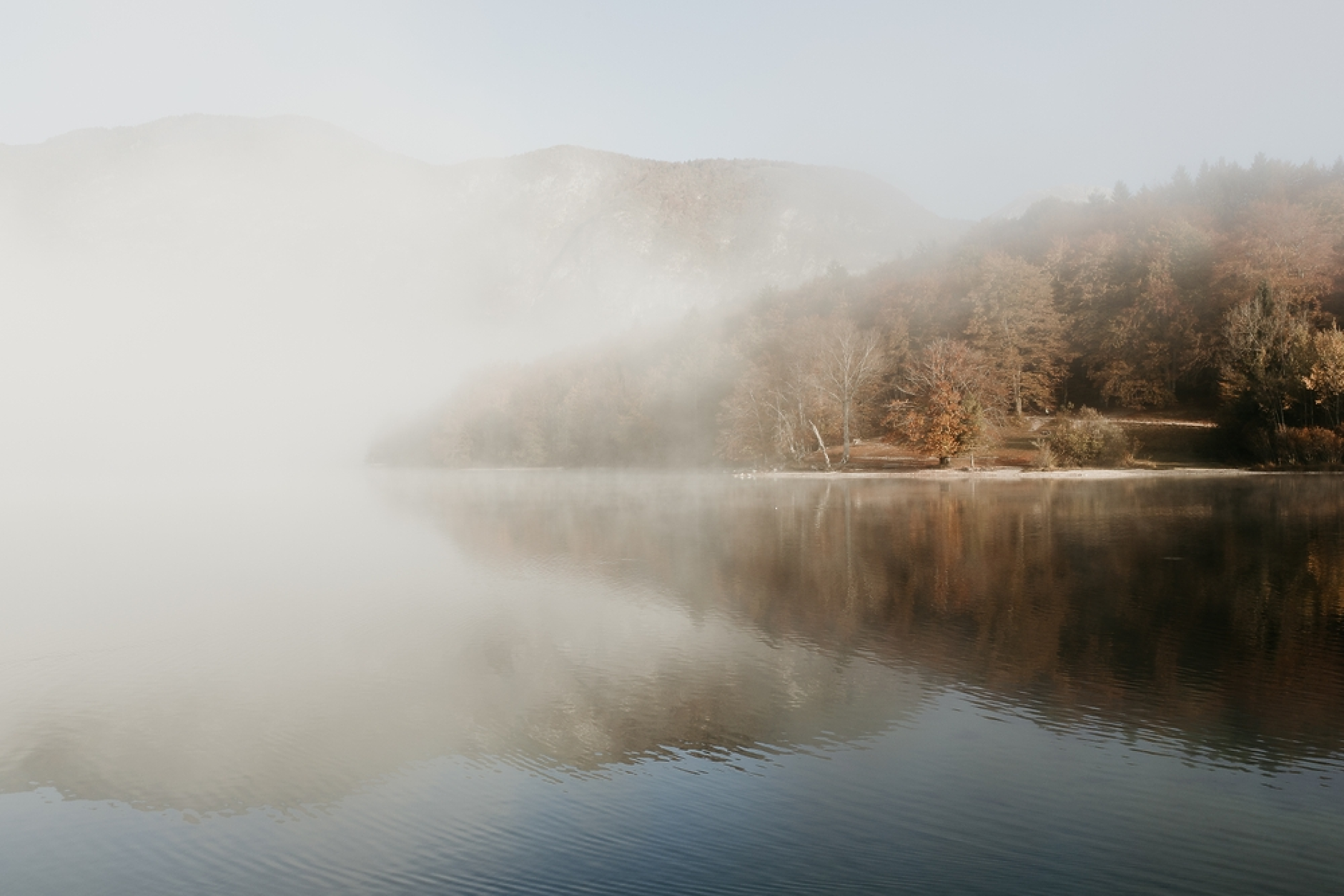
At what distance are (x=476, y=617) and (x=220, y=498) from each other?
54072mm

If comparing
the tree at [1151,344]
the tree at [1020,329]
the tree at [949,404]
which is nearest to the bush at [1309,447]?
the tree at [1151,344]

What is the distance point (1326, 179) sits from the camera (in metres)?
94.6

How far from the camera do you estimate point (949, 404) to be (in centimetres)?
6631

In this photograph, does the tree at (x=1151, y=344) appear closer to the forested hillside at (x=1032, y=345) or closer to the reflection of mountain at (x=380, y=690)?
the forested hillside at (x=1032, y=345)

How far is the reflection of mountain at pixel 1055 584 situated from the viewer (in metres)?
11.6

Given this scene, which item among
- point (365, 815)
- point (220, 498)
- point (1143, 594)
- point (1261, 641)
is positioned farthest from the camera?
point (220, 498)

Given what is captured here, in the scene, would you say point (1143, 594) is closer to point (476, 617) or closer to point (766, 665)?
point (766, 665)

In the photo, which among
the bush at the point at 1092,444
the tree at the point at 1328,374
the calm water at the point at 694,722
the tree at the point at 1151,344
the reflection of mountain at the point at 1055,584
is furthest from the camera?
the tree at the point at 1151,344

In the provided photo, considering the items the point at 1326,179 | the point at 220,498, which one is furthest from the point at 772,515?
the point at 1326,179

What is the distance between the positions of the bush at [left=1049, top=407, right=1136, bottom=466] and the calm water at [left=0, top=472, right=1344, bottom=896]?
A: 42581mm

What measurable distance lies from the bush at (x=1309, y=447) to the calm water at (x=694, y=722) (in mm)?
41697

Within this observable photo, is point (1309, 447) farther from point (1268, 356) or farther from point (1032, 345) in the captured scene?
point (1032, 345)

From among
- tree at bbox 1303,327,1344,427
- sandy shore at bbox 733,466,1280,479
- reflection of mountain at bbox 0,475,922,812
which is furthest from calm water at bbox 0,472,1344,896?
tree at bbox 1303,327,1344,427

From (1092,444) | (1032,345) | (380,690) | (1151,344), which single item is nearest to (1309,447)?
(1092,444)
